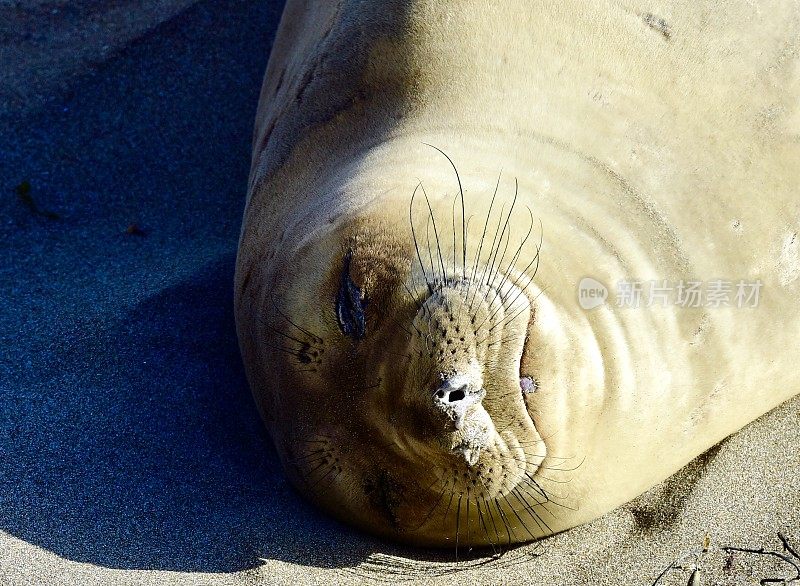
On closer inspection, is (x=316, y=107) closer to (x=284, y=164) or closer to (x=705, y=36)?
(x=284, y=164)

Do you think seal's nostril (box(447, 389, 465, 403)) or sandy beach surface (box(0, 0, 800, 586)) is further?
sandy beach surface (box(0, 0, 800, 586))

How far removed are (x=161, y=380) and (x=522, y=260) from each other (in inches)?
56.7

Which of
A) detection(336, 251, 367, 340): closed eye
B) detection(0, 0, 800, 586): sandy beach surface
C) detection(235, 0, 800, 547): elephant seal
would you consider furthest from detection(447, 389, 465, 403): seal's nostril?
detection(0, 0, 800, 586): sandy beach surface

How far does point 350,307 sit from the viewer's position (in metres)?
2.60

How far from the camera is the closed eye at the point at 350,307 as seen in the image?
2.56 meters

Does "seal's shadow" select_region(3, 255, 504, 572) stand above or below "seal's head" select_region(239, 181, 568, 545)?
below

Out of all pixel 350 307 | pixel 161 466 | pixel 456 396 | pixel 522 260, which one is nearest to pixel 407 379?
pixel 456 396

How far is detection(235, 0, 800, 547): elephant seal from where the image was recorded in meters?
2.49

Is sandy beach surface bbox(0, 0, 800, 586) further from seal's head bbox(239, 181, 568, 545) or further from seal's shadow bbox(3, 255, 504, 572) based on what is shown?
seal's head bbox(239, 181, 568, 545)

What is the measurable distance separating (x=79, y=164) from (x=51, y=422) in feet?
5.47

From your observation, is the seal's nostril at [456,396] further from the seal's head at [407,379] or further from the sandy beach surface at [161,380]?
the sandy beach surface at [161,380]

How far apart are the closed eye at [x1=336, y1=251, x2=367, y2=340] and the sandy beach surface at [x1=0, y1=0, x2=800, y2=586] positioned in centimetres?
72

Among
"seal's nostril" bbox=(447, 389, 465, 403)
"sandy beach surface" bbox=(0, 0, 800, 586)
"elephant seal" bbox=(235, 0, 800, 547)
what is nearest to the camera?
"seal's nostril" bbox=(447, 389, 465, 403)

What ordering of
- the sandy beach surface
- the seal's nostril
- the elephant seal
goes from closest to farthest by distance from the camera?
the seal's nostril → the elephant seal → the sandy beach surface
